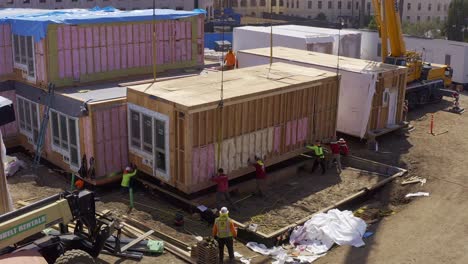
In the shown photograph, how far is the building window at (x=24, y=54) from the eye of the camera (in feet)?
61.6

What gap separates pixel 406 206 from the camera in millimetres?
16312

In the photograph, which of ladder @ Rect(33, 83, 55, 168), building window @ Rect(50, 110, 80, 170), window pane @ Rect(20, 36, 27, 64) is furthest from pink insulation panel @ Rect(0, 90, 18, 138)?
building window @ Rect(50, 110, 80, 170)

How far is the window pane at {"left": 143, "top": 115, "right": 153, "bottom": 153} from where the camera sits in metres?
16.0

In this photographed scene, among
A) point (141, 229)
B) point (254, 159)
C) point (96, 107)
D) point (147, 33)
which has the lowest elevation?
point (141, 229)

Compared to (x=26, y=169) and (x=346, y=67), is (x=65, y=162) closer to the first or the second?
(x=26, y=169)

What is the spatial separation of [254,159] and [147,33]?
6.98 metres

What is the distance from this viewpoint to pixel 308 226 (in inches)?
560

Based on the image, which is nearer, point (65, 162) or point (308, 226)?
point (308, 226)

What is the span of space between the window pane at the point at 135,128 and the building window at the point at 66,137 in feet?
5.69

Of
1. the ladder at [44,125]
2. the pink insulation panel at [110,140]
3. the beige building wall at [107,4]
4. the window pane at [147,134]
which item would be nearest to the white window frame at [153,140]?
the window pane at [147,134]

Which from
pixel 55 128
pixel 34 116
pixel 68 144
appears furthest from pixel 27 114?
pixel 68 144

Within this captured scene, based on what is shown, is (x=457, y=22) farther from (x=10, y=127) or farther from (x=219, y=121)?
(x=10, y=127)

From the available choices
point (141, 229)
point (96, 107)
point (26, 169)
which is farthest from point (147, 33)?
point (141, 229)

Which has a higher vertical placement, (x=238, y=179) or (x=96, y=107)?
(x=96, y=107)
